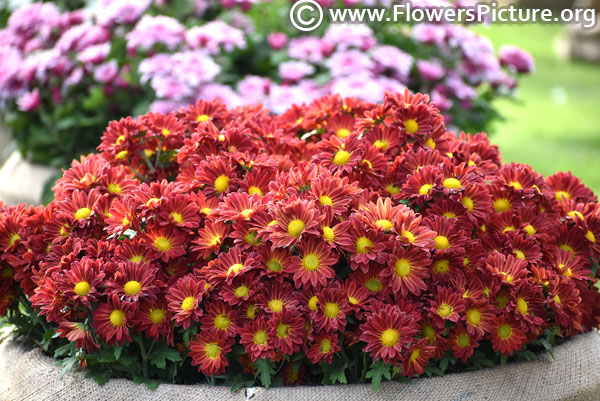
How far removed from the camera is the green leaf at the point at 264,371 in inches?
56.2

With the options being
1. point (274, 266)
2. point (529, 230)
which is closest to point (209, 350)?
point (274, 266)

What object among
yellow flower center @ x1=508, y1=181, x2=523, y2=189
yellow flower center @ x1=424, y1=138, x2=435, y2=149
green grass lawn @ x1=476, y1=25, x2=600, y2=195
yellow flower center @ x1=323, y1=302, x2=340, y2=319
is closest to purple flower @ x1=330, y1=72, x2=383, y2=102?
green grass lawn @ x1=476, y1=25, x2=600, y2=195

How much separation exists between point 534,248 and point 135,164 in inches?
38.8

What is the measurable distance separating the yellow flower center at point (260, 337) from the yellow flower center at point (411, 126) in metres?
0.59

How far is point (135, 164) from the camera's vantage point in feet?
6.12

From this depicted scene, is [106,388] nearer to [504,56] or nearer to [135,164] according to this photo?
[135,164]

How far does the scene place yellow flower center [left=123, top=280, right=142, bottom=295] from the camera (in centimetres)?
145

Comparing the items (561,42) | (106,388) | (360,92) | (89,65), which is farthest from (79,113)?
(561,42)

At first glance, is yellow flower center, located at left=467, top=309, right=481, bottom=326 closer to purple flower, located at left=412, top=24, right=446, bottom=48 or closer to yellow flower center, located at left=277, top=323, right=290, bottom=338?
yellow flower center, located at left=277, top=323, right=290, bottom=338

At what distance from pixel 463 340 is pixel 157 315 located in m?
0.62

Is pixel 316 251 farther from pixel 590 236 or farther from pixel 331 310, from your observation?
pixel 590 236

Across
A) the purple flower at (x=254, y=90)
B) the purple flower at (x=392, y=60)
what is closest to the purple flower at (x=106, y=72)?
the purple flower at (x=254, y=90)

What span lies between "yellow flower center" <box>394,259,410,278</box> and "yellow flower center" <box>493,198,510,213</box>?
36 cm

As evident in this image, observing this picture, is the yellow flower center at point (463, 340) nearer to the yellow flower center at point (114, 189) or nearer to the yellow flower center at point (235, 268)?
the yellow flower center at point (235, 268)
